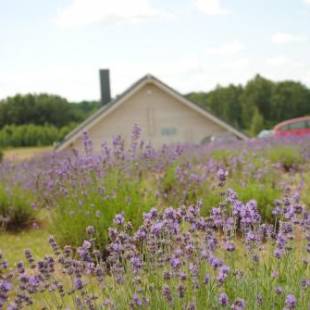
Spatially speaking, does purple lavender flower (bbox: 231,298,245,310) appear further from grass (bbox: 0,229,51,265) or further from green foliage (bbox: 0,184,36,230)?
green foliage (bbox: 0,184,36,230)

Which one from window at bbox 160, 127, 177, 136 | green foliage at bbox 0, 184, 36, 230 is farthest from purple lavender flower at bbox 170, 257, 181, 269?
window at bbox 160, 127, 177, 136

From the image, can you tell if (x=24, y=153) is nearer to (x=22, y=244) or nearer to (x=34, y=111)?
(x=22, y=244)

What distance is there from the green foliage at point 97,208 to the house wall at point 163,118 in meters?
16.7

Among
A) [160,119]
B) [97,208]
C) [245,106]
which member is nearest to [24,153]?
[160,119]

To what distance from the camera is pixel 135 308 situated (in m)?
2.64

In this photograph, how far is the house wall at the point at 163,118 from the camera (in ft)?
73.4

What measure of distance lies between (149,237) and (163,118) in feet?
65.5

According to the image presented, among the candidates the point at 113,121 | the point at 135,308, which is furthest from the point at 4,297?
the point at 113,121

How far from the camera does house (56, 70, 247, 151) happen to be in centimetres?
2195

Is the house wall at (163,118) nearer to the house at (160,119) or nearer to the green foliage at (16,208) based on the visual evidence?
the house at (160,119)

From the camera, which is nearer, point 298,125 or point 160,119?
A: point 160,119

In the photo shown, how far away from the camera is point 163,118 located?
22625 millimetres

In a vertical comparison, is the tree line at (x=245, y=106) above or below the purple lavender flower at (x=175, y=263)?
above

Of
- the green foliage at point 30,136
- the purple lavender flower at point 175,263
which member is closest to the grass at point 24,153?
the green foliage at point 30,136
